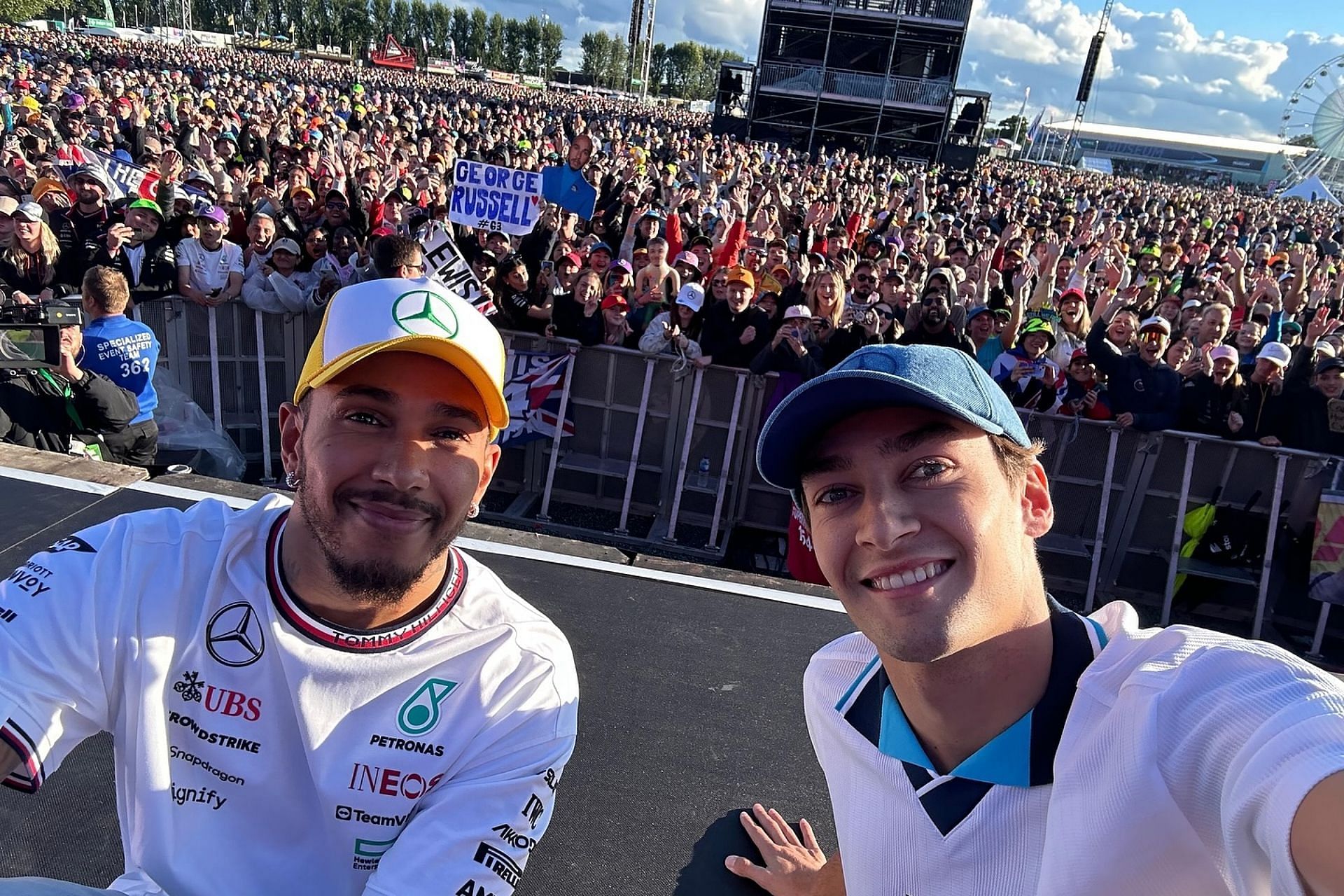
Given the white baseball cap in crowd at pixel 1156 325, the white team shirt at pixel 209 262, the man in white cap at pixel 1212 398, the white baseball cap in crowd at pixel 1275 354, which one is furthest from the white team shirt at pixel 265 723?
the white baseball cap in crowd at pixel 1275 354

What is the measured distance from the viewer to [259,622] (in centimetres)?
158

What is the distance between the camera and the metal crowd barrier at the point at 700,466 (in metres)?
5.96

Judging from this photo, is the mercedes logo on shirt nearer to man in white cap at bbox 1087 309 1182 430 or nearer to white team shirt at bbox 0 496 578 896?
white team shirt at bbox 0 496 578 896

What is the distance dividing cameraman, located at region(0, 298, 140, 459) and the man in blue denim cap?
503 cm

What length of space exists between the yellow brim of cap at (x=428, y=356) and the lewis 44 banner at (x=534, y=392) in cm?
505

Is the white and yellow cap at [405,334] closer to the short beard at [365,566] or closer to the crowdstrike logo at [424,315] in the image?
the crowdstrike logo at [424,315]

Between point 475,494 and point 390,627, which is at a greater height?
point 475,494

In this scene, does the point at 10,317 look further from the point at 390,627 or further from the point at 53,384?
the point at 390,627

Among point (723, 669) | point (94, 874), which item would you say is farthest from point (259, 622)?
point (723, 669)

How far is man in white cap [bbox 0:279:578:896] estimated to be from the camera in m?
1.52

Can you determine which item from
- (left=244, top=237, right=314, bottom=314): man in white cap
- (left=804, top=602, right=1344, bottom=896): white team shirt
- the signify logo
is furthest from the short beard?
(left=244, top=237, right=314, bottom=314): man in white cap

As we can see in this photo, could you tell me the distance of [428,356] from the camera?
1.60m

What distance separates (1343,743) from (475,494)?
142cm

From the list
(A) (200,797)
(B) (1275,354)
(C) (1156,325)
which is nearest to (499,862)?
(A) (200,797)
